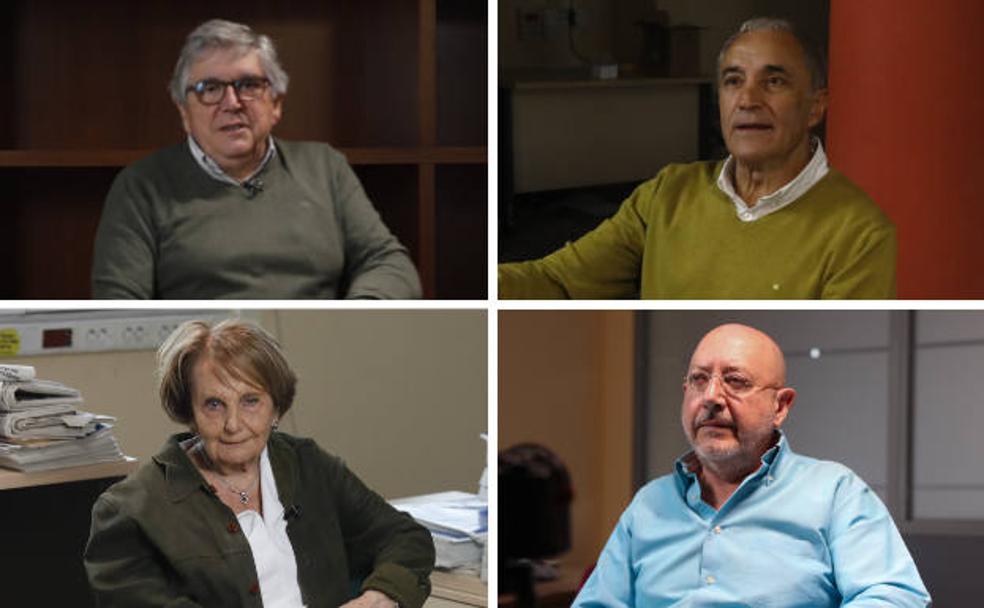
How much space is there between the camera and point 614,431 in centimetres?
247

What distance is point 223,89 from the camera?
96.5 inches

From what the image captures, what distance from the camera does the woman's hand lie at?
97.5 inches

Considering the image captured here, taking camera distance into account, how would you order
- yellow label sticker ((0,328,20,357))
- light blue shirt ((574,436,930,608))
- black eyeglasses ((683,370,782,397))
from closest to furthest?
light blue shirt ((574,436,930,608))
black eyeglasses ((683,370,782,397))
yellow label sticker ((0,328,20,357))

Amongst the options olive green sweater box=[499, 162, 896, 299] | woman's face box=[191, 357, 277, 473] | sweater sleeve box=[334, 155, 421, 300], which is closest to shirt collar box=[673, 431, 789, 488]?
olive green sweater box=[499, 162, 896, 299]

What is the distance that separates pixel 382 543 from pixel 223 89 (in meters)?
0.80

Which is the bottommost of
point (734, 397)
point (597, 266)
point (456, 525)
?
point (456, 525)

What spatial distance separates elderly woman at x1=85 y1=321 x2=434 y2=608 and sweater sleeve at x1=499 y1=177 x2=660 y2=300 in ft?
1.38

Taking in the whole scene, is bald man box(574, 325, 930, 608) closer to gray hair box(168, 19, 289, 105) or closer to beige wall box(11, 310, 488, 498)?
beige wall box(11, 310, 488, 498)

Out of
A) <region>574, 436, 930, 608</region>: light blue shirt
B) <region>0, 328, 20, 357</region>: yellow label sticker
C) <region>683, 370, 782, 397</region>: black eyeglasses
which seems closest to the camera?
<region>574, 436, 930, 608</region>: light blue shirt

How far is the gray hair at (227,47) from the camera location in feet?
8.11

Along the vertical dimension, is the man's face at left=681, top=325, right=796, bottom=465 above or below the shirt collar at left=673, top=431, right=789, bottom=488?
above

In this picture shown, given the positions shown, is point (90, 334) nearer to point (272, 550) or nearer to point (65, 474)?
point (65, 474)

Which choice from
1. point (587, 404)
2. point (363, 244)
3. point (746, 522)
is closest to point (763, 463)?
point (746, 522)

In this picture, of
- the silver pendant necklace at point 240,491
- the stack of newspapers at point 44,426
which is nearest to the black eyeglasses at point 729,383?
the silver pendant necklace at point 240,491
